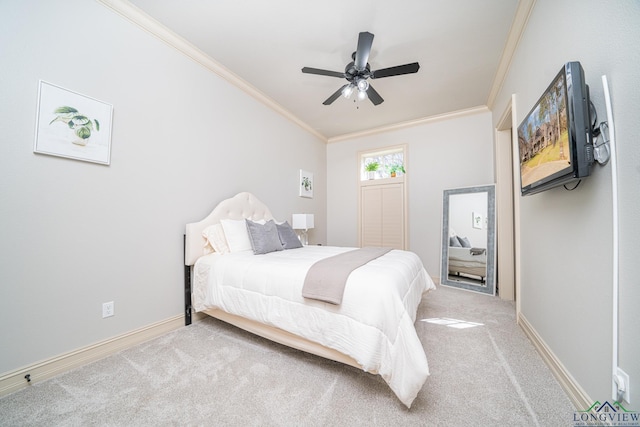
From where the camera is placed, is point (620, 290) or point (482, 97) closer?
point (620, 290)

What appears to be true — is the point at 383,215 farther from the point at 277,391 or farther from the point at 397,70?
the point at 277,391

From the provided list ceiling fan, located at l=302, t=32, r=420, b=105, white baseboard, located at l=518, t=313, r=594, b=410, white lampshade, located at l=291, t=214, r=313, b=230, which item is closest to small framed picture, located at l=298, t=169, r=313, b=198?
white lampshade, located at l=291, t=214, r=313, b=230

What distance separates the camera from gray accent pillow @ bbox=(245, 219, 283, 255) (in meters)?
2.49

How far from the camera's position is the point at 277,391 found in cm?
138

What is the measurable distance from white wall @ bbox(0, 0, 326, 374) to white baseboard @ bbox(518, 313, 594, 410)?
9.88 feet

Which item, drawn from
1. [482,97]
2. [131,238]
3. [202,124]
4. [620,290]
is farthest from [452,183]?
[131,238]

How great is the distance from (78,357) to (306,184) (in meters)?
3.50

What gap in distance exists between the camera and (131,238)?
1964 millimetres

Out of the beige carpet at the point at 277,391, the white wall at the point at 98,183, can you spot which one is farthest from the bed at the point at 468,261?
the white wall at the point at 98,183

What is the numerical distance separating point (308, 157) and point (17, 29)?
350 cm

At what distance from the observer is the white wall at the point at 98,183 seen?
1448 millimetres

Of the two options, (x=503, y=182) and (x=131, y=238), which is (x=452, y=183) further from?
(x=131, y=238)

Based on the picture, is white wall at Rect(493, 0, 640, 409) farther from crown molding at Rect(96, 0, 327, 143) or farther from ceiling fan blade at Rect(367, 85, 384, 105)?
crown molding at Rect(96, 0, 327, 143)

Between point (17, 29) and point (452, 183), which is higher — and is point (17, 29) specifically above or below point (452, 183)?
above
